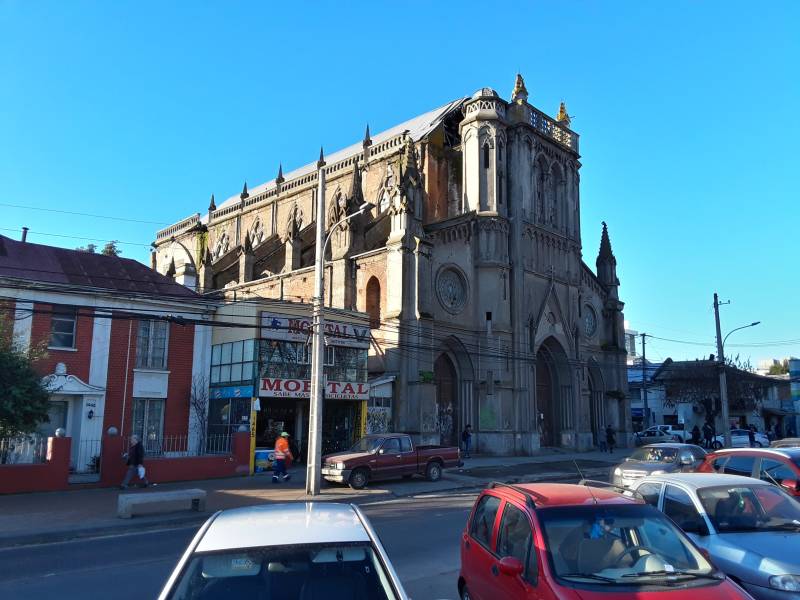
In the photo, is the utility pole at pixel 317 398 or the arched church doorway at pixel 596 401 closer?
the utility pole at pixel 317 398

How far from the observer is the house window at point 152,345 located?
78.6 feet

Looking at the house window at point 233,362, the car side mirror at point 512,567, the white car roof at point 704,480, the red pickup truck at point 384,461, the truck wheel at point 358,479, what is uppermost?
the house window at point 233,362

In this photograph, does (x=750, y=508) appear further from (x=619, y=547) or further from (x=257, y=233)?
(x=257, y=233)

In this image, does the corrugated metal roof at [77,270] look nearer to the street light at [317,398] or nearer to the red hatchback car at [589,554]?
the street light at [317,398]

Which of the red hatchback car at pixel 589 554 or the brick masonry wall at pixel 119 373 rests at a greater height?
the brick masonry wall at pixel 119 373

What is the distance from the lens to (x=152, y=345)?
24.3 m

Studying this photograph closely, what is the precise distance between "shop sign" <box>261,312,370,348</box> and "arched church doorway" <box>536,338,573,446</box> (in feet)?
49.4

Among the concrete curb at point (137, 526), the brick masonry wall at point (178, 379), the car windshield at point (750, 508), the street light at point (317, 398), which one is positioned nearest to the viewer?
the car windshield at point (750, 508)

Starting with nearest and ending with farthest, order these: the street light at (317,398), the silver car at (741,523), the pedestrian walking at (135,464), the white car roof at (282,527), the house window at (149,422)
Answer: the white car roof at (282,527)
the silver car at (741,523)
the street light at (317,398)
the pedestrian walking at (135,464)
the house window at (149,422)

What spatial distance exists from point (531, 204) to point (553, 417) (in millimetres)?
13340

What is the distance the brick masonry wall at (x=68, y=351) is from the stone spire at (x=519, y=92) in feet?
92.6

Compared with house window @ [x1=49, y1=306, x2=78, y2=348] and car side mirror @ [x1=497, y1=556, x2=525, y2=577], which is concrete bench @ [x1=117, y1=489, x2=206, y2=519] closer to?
house window @ [x1=49, y1=306, x2=78, y2=348]

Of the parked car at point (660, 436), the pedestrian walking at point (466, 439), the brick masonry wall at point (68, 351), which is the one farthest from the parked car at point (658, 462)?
the parked car at point (660, 436)

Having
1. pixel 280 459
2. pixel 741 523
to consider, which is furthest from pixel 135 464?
pixel 741 523
